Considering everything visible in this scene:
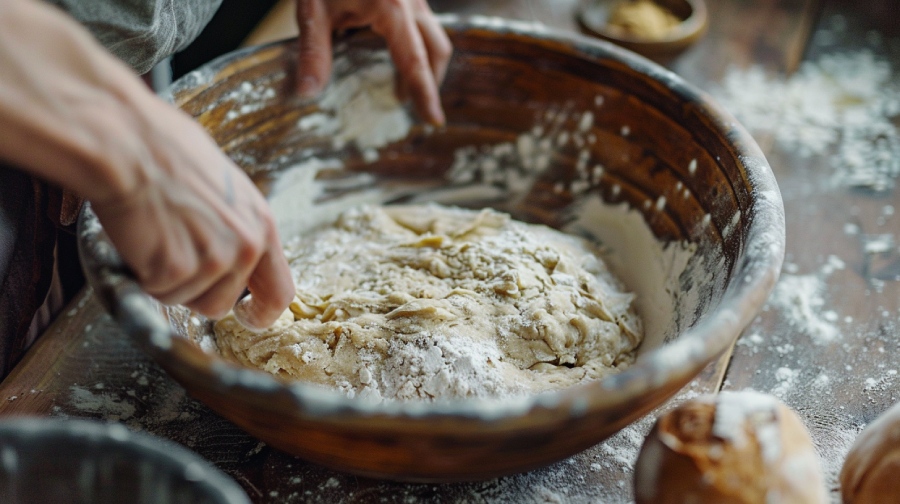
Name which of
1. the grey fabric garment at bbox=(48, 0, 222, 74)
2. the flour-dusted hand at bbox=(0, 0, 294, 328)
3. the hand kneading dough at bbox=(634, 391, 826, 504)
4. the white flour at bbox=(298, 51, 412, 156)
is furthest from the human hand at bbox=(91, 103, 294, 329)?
the white flour at bbox=(298, 51, 412, 156)

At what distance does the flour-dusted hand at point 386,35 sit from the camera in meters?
1.07

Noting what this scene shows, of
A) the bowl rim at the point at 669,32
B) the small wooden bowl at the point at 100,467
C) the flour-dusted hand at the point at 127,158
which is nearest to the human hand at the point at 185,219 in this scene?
the flour-dusted hand at the point at 127,158

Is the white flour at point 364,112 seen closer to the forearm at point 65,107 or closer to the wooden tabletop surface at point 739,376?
the wooden tabletop surface at point 739,376

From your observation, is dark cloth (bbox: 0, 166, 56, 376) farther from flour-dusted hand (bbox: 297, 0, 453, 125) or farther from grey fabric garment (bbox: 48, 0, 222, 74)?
flour-dusted hand (bbox: 297, 0, 453, 125)

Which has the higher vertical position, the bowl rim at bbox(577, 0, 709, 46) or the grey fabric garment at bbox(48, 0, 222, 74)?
the grey fabric garment at bbox(48, 0, 222, 74)

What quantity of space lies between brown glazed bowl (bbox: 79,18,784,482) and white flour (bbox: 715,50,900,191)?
457 mm

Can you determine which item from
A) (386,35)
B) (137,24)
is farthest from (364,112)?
(137,24)

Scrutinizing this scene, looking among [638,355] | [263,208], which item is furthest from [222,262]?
[638,355]

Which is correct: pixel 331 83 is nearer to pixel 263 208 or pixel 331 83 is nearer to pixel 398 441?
pixel 263 208

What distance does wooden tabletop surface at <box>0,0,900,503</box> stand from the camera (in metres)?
0.76

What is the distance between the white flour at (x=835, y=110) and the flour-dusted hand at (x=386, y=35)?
2.21 feet

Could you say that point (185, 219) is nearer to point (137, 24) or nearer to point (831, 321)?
point (137, 24)

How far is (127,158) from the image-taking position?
551mm

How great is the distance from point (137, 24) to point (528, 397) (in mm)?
602
